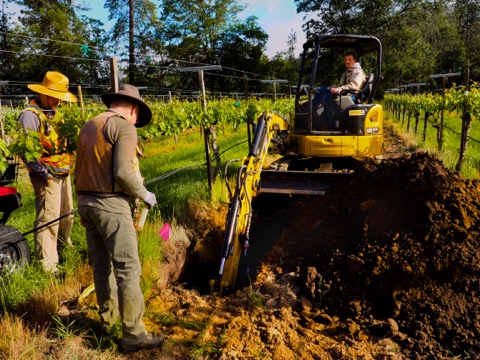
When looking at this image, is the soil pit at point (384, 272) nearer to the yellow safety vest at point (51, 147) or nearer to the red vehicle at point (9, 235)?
the red vehicle at point (9, 235)

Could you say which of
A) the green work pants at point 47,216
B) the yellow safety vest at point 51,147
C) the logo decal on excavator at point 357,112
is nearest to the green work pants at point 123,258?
the green work pants at point 47,216

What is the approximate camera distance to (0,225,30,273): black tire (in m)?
3.76

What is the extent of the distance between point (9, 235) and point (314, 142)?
13.9ft

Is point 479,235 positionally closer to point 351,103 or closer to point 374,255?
point 374,255

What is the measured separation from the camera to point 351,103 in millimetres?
6129

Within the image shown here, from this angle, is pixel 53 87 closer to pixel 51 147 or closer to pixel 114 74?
pixel 51 147

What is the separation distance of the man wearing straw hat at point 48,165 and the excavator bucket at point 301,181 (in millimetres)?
2570

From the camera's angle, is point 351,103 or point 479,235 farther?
point 351,103

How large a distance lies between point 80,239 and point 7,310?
1.63m

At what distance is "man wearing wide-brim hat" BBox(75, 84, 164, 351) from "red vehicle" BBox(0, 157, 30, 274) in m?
1.29

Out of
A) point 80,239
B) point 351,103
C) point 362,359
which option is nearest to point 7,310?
point 80,239

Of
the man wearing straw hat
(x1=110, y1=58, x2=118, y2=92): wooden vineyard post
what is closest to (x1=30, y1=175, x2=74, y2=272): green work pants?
the man wearing straw hat

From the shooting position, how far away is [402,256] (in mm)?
3670

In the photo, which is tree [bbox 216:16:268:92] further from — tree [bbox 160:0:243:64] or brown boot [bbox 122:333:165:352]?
brown boot [bbox 122:333:165:352]
